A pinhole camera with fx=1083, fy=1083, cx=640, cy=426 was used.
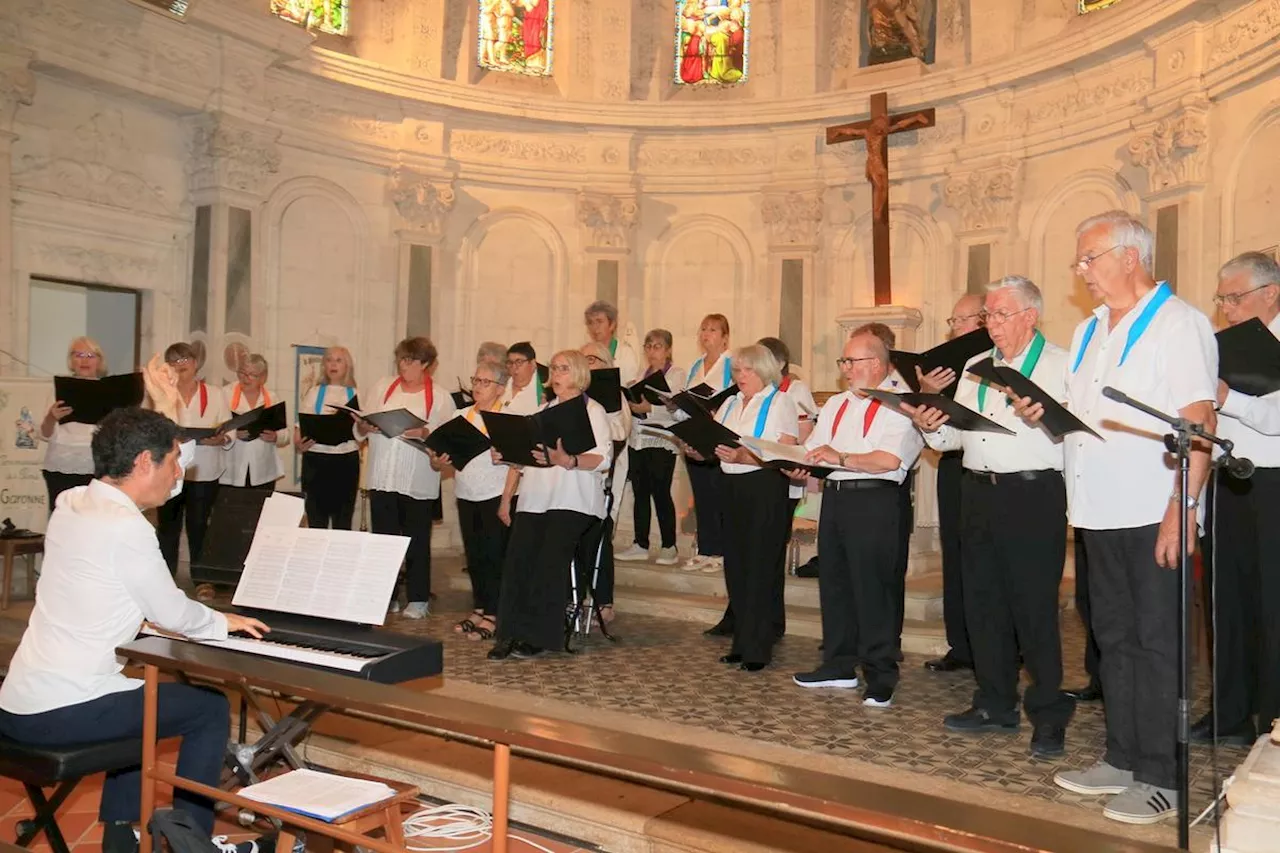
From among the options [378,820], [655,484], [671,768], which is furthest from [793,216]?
[671,768]

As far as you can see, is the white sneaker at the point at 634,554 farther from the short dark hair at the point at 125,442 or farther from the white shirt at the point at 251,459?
the short dark hair at the point at 125,442

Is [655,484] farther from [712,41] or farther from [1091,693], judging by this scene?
[712,41]

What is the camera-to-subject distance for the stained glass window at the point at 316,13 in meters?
12.1

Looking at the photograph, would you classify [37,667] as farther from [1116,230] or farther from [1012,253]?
[1012,253]

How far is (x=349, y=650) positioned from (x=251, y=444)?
5.02m

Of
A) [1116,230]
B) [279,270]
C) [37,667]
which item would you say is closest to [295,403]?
[279,270]

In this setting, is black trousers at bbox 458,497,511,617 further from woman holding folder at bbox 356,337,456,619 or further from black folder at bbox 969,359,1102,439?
black folder at bbox 969,359,1102,439

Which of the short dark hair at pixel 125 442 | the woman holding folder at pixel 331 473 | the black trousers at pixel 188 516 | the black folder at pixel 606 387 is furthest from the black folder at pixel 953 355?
the black trousers at pixel 188 516

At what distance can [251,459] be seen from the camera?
819cm

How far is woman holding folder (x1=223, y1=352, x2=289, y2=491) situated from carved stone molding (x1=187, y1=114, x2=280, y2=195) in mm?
3230

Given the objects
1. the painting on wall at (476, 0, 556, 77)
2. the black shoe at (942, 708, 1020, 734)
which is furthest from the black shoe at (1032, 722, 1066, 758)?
the painting on wall at (476, 0, 556, 77)

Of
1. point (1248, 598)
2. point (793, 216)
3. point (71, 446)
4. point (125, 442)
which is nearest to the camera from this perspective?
point (125, 442)

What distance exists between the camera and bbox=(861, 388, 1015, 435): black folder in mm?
4141

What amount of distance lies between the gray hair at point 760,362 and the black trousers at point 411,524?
8.76 feet
